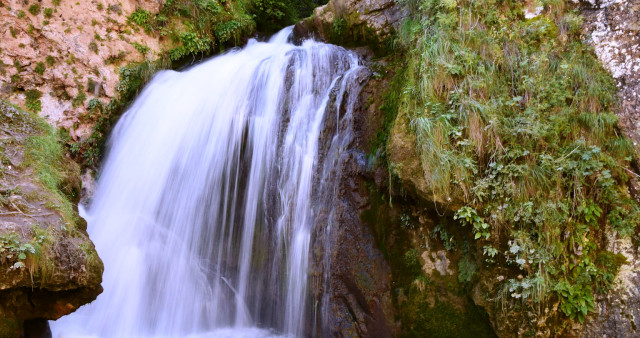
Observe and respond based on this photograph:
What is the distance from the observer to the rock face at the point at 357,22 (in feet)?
22.2

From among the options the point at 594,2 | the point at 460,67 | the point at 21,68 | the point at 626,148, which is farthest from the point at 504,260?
the point at 21,68

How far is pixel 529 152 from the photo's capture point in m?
4.18

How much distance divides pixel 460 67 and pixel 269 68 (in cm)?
320

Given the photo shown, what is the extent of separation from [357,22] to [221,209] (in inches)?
155

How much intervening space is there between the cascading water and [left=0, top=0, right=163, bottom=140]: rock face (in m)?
1.12

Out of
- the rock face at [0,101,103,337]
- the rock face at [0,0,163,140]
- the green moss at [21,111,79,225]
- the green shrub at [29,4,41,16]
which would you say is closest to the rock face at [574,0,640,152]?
the rock face at [0,101,103,337]

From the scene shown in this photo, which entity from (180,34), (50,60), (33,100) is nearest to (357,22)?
(180,34)

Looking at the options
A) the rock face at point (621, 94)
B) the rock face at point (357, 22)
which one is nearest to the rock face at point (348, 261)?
the rock face at point (621, 94)

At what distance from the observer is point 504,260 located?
404 cm

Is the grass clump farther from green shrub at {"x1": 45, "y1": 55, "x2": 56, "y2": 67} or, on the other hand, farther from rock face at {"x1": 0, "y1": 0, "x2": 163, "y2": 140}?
green shrub at {"x1": 45, "y1": 55, "x2": 56, "y2": 67}

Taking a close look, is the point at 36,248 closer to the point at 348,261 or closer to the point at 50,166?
the point at 50,166

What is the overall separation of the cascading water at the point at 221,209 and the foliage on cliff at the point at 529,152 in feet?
5.13

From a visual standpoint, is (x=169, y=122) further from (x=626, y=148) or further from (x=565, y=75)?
(x=626, y=148)

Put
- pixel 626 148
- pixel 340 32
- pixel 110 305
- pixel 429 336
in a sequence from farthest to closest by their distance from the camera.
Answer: pixel 340 32
pixel 110 305
pixel 429 336
pixel 626 148
